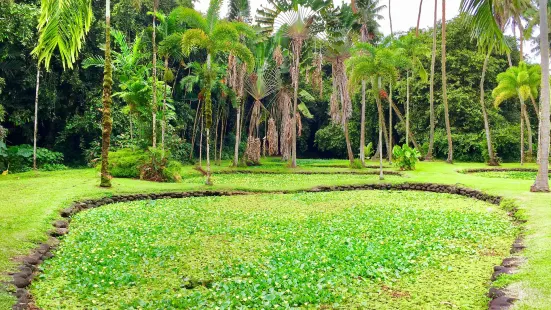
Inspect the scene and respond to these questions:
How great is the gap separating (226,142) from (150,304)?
30.5 metres

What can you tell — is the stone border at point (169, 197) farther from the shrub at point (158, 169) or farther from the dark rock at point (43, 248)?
the shrub at point (158, 169)

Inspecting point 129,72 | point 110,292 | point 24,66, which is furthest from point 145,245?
point 24,66

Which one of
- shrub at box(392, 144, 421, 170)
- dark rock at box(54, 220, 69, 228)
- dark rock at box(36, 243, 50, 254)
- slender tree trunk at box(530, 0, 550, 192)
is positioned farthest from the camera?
shrub at box(392, 144, 421, 170)

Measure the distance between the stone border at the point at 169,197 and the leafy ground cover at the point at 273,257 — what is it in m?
0.17

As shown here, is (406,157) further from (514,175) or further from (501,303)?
(501,303)

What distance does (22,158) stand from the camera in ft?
63.7

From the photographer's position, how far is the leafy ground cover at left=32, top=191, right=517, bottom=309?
4.98 m

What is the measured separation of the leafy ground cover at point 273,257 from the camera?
16.3ft

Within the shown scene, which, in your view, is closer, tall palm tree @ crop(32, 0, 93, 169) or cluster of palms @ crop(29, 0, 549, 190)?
tall palm tree @ crop(32, 0, 93, 169)

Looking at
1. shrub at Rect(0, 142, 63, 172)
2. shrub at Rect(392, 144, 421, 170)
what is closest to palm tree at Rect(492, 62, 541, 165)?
shrub at Rect(392, 144, 421, 170)

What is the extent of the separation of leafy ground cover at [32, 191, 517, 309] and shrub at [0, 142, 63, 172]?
10610 mm

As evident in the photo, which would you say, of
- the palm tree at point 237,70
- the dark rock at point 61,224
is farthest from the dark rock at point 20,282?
the palm tree at point 237,70

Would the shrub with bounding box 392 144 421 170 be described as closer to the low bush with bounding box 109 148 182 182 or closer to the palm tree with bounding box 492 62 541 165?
the palm tree with bounding box 492 62 541 165

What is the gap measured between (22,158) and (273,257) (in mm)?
17345
